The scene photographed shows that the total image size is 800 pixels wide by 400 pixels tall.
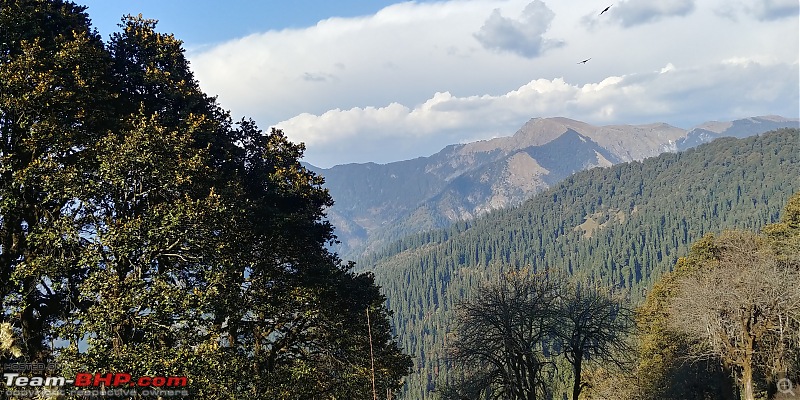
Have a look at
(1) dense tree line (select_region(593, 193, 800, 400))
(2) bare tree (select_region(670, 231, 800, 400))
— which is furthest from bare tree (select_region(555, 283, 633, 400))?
(2) bare tree (select_region(670, 231, 800, 400))

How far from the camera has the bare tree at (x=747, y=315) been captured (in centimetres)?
3059

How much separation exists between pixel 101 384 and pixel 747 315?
3330cm

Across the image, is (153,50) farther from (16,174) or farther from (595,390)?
(595,390)

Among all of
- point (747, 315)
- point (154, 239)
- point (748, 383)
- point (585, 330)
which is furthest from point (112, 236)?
point (747, 315)

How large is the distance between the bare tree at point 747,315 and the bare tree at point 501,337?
31.2 feet

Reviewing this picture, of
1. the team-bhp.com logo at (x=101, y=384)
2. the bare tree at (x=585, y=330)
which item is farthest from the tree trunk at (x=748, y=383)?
the team-bhp.com logo at (x=101, y=384)

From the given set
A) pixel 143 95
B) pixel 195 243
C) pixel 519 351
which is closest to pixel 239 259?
pixel 195 243

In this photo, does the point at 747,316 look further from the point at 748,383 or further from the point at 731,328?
the point at 748,383

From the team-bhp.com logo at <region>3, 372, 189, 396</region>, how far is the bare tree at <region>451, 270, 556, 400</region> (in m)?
20.8

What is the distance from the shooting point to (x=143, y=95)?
2088 centimetres

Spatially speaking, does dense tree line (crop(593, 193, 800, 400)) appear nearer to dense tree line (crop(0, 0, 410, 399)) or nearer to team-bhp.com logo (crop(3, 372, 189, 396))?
dense tree line (crop(0, 0, 410, 399))

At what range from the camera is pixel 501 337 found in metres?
30.7

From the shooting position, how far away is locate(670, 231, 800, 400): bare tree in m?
30.6

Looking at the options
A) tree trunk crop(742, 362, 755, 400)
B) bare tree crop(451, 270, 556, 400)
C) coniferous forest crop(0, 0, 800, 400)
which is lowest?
tree trunk crop(742, 362, 755, 400)
